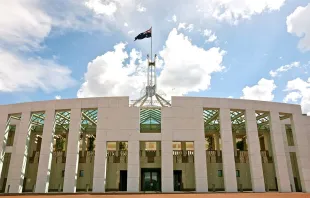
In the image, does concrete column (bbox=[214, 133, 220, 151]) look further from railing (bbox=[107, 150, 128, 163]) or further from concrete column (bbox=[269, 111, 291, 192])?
railing (bbox=[107, 150, 128, 163])

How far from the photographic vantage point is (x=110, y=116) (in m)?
22.0

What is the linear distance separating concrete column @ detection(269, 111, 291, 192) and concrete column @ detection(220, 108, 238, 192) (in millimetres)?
4398

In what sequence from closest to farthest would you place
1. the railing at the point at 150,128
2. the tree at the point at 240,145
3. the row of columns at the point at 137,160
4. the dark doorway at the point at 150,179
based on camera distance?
1. the row of columns at the point at 137,160
2. the dark doorway at the point at 150,179
3. the railing at the point at 150,128
4. the tree at the point at 240,145

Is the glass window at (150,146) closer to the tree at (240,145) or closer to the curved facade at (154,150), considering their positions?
the curved facade at (154,150)

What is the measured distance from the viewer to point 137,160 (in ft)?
68.1

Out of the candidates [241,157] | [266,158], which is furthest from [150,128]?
[266,158]

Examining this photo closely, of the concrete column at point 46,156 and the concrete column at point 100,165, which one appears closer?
the concrete column at point 100,165

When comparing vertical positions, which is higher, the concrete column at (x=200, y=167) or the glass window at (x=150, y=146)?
the glass window at (x=150, y=146)

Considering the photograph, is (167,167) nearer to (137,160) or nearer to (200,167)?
(137,160)

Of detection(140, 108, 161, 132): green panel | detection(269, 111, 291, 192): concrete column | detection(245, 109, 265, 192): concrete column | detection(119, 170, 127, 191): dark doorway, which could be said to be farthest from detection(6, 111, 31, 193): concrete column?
detection(269, 111, 291, 192): concrete column

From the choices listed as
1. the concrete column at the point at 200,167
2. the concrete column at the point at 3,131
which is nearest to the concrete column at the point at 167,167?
the concrete column at the point at 200,167

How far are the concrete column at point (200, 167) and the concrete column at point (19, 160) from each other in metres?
15.9

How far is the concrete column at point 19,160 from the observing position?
2117cm

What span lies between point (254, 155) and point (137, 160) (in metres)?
10.8
